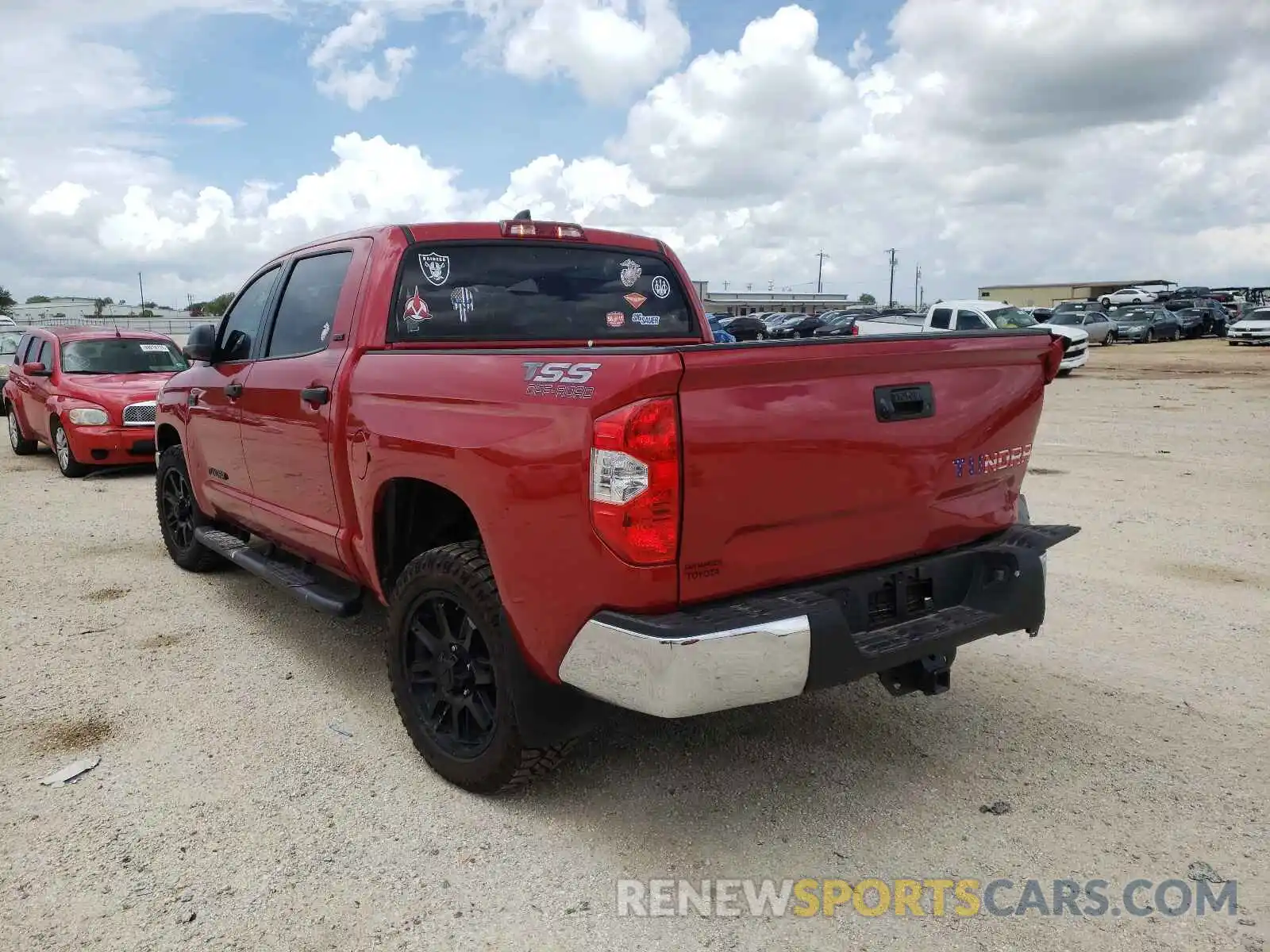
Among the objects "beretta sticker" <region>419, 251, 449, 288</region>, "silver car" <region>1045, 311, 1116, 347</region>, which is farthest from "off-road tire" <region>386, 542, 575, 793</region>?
"silver car" <region>1045, 311, 1116, 347</region>

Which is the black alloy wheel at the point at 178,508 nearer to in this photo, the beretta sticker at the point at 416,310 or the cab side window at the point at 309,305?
the cab side window at the point at 309,305

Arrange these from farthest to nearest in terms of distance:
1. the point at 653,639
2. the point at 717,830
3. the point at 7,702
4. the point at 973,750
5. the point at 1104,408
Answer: the point at 1104,408, the point at 7,702, the point at 973,750, the point at 717,830, the point at 653,639

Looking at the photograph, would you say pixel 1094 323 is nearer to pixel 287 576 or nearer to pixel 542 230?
pixel 542 230

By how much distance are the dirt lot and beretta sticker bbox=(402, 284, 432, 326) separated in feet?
5.46

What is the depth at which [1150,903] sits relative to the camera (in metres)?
2.62

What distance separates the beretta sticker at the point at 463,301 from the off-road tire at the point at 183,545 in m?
2.73

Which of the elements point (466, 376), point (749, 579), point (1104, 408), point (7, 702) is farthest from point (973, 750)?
point (1104, 408)

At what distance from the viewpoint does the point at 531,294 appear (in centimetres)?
417

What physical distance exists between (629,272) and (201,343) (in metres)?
2.32

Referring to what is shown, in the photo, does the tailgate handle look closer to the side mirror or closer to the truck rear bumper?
the truck rear bumper

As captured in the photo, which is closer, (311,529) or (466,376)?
(466,376)

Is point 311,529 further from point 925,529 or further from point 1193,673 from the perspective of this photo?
point 1193,673

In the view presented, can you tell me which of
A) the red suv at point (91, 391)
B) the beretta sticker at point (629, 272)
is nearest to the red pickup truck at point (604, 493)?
the beretta sticker at point (629, 272)

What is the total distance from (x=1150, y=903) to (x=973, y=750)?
3.13 ft
